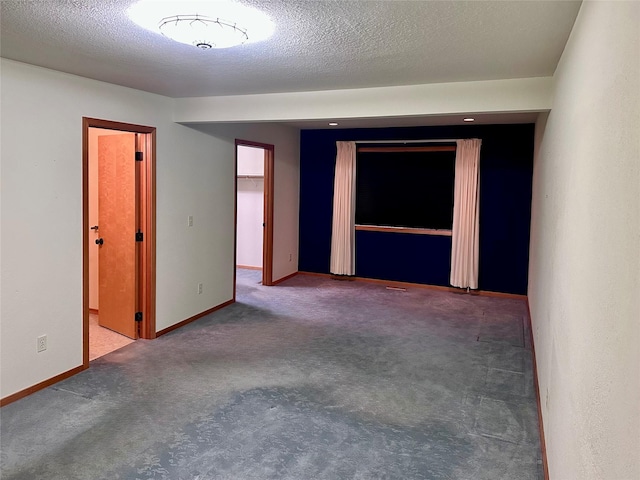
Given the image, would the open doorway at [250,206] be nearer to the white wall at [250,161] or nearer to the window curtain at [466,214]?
the white wall at [250,161]

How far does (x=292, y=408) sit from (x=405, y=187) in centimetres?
445

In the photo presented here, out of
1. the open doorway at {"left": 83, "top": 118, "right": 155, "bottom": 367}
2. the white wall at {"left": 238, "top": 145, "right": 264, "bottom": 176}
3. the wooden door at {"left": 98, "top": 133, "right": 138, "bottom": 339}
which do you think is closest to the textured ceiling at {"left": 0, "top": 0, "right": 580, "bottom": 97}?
the open doorway at {"left": 83, "top": 118, "right": 155, "bottom": 367}

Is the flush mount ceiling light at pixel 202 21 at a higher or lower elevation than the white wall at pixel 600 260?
higher

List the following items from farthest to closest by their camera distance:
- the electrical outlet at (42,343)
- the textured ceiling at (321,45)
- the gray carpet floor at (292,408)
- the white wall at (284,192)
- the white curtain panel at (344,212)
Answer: the white curtain panel at (344,212)
the white wall at (284,192)
the electrical outlet at (42,343)
the gray carpet floor at (292,408)
the textured ceiling at (321,45)

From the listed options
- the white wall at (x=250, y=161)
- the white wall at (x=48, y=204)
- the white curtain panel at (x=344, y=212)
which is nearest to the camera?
the white wall at (x=48, y=204)

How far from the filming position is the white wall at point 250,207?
820 cm

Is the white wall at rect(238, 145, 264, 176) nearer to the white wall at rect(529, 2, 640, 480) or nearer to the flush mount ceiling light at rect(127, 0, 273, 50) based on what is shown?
the flush mount ceiling light at rect(127, 0, 273, 50)

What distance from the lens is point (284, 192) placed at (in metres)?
7.30

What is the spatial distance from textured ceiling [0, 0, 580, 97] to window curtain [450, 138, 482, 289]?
309cm

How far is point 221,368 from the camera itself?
13.1 ft

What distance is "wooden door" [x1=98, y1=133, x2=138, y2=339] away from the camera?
4586 millimetres

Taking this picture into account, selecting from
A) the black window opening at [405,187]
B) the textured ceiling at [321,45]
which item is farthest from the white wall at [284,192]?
the textured ceiling at [321,45]

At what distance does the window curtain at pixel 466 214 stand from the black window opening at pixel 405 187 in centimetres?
19

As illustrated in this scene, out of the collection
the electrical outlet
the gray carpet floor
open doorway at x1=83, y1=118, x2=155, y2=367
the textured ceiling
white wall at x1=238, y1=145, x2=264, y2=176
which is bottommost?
the gray carpet floor
